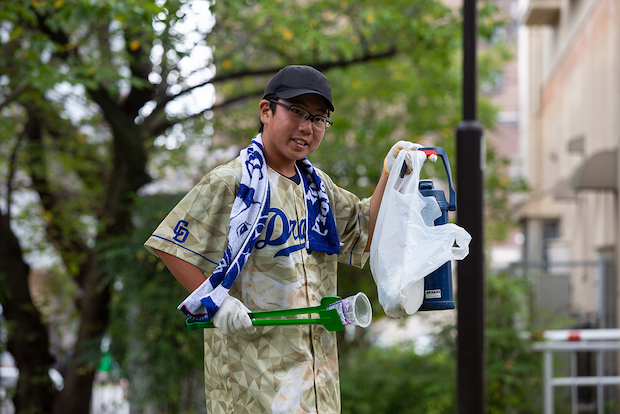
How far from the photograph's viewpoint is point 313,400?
98.4 inches

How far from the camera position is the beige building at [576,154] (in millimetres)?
9164

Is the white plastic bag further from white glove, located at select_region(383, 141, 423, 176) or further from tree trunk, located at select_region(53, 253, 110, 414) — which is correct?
tree trunk, located at select_region(53, 253, 110, 414)

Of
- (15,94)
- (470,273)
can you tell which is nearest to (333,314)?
(470,273)

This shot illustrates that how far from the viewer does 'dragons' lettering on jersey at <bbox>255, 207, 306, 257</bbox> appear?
2.57 metres

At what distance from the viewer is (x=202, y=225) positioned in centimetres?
252

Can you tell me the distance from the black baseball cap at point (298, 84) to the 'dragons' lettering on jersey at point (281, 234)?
0.45m

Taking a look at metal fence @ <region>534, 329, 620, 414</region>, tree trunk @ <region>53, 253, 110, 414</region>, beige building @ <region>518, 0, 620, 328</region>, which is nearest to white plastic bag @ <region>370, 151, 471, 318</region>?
metal fence @ <region>534, 329, 620, 414</region>

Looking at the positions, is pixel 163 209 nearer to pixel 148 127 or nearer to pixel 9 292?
pixel 148 127

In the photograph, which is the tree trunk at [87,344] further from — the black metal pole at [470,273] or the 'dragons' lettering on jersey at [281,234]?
the 'dragons' lettering on jersey at [281,234]

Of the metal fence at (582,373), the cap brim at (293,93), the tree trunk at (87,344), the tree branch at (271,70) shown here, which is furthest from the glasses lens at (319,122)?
the tree trunk at (87,344)

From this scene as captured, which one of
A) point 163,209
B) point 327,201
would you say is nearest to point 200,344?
point 163,209

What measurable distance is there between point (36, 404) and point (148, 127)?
10.5ft

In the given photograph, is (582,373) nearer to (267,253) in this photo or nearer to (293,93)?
(267,253)

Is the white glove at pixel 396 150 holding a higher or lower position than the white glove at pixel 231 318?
higher
